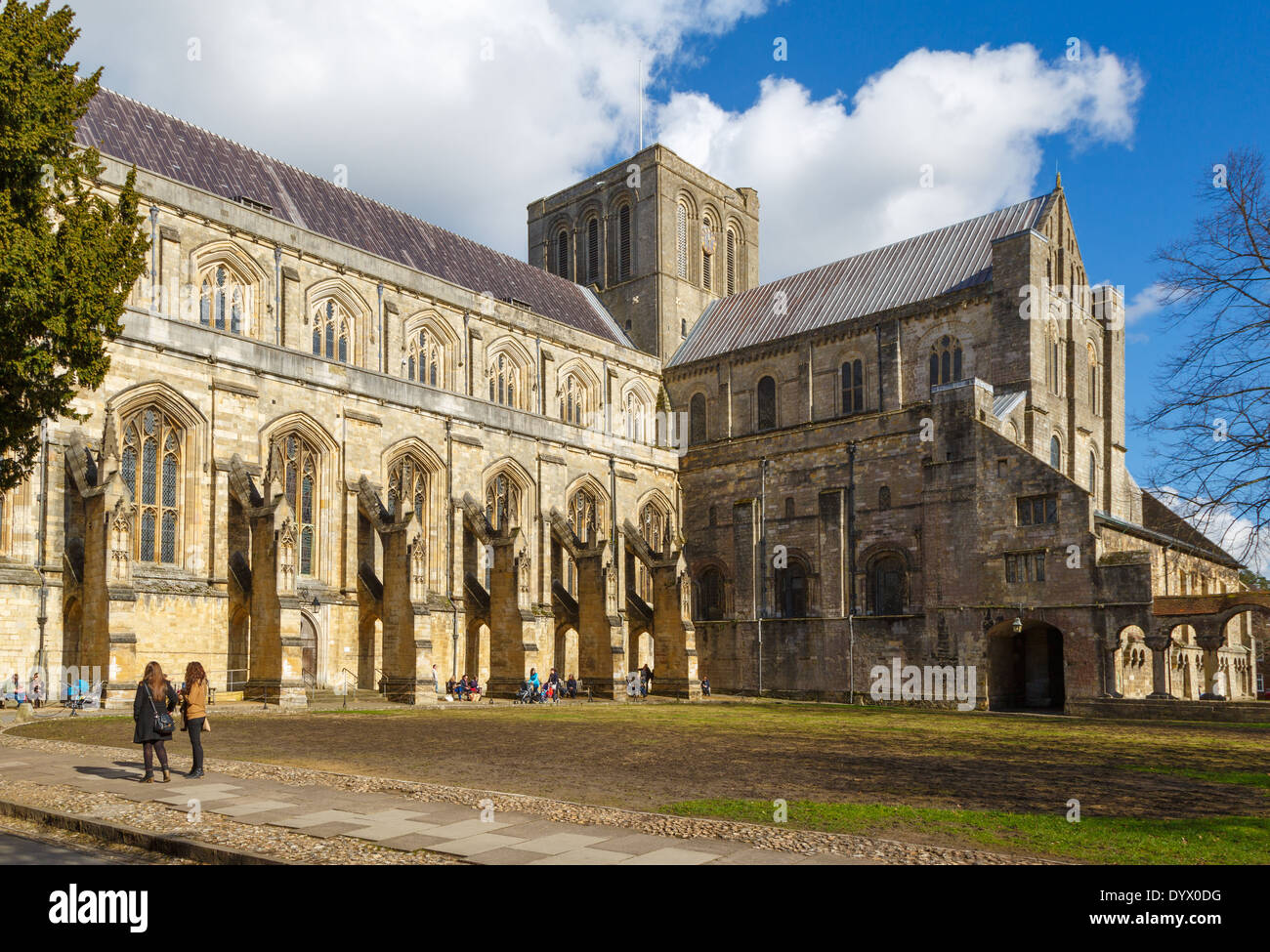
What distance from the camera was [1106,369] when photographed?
44.9 meters

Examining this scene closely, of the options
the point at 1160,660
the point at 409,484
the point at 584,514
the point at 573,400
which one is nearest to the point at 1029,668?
the point at 1160,660

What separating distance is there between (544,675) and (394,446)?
953 cm

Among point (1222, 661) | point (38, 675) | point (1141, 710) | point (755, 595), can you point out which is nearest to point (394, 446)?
point (38, 675)

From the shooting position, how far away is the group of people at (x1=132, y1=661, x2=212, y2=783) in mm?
11992

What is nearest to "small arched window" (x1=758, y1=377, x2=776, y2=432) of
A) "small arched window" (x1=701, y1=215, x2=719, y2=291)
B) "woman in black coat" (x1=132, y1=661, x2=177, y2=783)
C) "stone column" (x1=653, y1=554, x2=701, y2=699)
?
"small arched window" (x1=701, y1=215, x2=719, y2=291)

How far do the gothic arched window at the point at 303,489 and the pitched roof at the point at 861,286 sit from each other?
78.4 ft

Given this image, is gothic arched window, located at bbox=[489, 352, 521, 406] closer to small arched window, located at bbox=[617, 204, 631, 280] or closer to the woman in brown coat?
small arched window, located at bbox=[617, 204, 631, 280]

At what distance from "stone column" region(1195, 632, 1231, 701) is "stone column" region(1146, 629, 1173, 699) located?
102 centimetres

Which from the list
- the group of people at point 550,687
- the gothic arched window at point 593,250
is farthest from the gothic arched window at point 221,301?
the gothic arched window at point 593,250

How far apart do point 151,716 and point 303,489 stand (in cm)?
2053

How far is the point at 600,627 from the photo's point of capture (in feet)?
122

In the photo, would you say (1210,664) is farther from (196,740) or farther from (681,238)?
(196,740)

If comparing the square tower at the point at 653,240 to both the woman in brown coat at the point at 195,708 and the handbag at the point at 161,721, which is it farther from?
the handbag at the point at 161,721

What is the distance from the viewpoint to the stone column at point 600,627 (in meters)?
36.6
